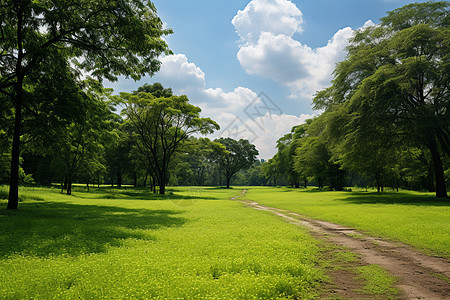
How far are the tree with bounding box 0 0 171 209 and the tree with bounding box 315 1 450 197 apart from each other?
68.6 feet

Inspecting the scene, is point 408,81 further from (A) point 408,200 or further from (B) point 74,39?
(B) point 74,39

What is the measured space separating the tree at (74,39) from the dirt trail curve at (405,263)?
53.0 feet

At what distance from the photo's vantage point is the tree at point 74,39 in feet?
49.4

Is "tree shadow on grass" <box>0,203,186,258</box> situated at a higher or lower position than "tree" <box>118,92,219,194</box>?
lower

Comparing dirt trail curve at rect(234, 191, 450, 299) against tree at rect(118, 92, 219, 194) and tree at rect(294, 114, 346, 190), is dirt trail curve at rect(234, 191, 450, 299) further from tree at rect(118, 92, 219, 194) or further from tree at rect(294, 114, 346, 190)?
tree at rect(294, 114, 346, 190)

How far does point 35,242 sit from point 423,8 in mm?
39809

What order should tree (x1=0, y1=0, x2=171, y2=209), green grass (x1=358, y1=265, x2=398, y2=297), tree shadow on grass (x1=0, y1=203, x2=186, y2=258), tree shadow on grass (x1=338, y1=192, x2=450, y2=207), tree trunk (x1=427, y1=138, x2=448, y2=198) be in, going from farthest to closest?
tree trunk (x1=427, y1=138, x2=448, y2=198) < tree shadow on grass (x1=338, y1=192, x2=450, y2=207) < tree (x1=0, y1=0, x2=171, y2=209) < tree shadow on grass (x1=0, y1=203, x2=186, y2=258) < green grass (x1=358, y1=265, x2=398, y2=297)

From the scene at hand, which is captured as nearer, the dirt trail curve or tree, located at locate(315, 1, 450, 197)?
the dirt trail curve

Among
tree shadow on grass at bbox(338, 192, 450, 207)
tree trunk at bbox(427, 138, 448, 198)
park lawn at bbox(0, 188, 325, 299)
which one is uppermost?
tree trunk at bbox(427, 138, 448, 198)

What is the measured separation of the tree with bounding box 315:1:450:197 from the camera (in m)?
24.3

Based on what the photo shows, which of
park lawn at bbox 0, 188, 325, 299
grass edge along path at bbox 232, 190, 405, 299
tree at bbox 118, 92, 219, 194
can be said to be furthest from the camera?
tree at bbox 118, 92, 219, 194

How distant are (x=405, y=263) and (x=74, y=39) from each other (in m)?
20.6

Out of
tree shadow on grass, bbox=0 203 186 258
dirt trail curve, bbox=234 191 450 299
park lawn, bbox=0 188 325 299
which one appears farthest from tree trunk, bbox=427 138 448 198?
tree shadow on grass, bbox=0 203 186 258

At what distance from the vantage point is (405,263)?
23.8 feet
